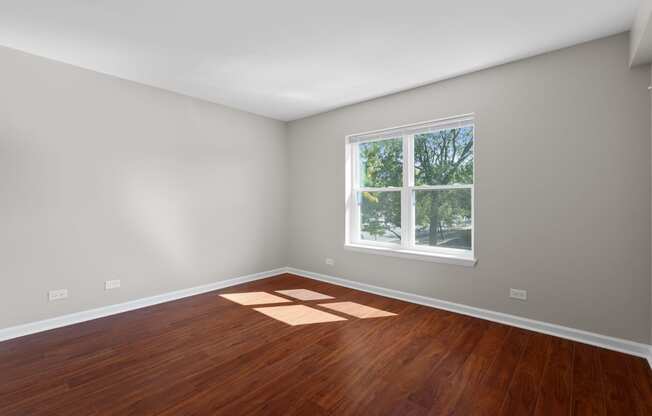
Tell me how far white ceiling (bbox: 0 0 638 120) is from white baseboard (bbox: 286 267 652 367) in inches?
99.9

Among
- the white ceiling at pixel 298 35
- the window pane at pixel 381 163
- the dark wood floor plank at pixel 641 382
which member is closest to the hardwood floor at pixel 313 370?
the dark wood floor plank at pixel 641 382

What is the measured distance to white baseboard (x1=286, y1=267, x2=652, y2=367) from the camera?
2.47m

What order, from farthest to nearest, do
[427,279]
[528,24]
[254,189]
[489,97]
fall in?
[254,189] < [427,279] < [489,97] < [528,24]

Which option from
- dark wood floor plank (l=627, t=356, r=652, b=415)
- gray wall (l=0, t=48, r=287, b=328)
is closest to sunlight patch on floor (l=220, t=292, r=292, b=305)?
gray wall (l=0, t=48, r=287, b=328)

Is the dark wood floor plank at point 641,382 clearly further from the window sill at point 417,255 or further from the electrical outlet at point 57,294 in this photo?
the electrical outlet at point 57,294

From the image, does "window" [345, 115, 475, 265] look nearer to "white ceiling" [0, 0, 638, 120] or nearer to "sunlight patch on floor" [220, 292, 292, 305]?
"white ceiling" [0, 0, 638, 120]

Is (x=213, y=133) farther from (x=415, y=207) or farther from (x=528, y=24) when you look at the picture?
(x=528, y=24)

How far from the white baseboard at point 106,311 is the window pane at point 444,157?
303cm

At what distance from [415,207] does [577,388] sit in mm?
2296

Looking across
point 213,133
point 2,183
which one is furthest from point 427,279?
point 2,183

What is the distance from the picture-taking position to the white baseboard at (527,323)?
2472 millimetres

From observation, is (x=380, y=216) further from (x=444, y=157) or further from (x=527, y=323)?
(x=527, y=323)

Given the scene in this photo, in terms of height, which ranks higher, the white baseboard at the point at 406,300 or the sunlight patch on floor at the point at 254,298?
the white baseboard at the point at 406,300

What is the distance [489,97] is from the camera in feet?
10.4
